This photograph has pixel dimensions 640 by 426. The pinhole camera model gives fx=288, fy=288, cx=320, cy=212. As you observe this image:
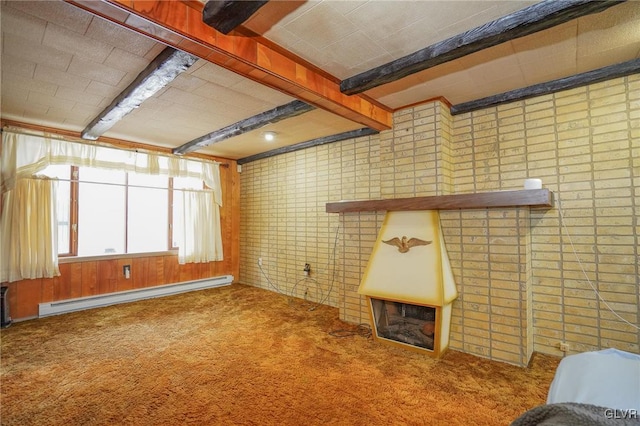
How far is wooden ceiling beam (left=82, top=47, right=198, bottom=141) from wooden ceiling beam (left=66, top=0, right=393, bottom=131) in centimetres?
36

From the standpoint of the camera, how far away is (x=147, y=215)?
14.6ft

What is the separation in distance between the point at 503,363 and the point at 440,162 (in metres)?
1.80

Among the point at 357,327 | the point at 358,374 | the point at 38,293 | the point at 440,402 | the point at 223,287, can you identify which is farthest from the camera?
the point at 223,287

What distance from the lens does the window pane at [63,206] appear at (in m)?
3.60

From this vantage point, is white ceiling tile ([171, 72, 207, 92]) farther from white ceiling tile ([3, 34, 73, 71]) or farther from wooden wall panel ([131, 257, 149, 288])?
wooden wall panel ([131, 257, 149, 288])

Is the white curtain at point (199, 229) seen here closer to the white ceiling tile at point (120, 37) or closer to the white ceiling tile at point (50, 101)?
the white ceiling tile at point (50, 101)

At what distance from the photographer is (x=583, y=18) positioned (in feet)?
5.70

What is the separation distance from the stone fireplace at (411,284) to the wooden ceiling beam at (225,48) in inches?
47.3

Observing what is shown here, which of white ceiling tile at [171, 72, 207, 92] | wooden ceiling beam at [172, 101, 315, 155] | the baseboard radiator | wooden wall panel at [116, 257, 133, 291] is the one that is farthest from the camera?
wooden wall panel at [116, 257, 133, 291]

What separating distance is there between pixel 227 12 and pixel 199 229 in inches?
150

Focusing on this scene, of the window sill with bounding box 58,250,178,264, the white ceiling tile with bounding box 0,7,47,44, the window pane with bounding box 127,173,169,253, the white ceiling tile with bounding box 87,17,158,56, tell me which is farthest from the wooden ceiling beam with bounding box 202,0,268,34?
the window sill with bounding box 58,250,178,264

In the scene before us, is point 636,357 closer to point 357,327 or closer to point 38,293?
point 357,327

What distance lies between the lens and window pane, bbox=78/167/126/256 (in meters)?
3.83

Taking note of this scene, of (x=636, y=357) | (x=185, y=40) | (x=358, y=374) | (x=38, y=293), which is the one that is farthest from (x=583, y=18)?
(x=38, y=293)
